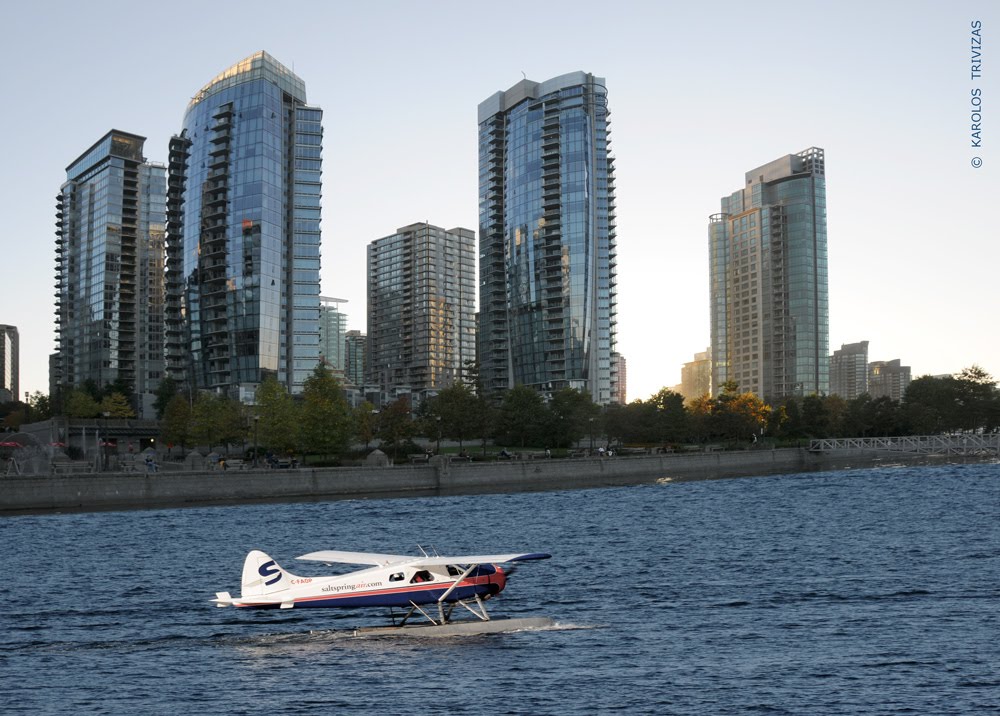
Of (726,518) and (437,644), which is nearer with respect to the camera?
(437,644)

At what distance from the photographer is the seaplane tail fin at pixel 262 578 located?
129 ft

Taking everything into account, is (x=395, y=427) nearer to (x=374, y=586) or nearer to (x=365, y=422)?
(x=365, y=422)

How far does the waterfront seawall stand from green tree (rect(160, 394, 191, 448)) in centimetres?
6203

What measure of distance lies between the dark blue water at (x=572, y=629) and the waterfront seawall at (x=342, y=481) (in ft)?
60.9

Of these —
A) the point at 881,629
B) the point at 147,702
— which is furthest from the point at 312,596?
the point at 881,629

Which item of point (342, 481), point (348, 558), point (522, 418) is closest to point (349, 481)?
point (342, 481)

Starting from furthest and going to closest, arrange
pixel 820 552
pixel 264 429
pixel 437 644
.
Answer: pixel 264 429 < pixel 820 552 < pixel 437 644

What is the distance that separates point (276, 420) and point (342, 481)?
3007 cm

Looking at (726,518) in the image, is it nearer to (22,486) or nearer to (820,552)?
(820,552)

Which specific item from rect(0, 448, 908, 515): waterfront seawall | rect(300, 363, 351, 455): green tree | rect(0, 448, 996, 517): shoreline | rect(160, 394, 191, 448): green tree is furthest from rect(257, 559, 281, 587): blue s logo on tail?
rect(160, 394, 191, 448): green tree

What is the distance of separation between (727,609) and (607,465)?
115 metres

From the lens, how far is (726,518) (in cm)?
9056

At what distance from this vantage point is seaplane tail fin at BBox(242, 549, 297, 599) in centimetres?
3925

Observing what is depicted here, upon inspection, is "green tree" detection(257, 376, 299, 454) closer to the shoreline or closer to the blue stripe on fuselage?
the shoreline
